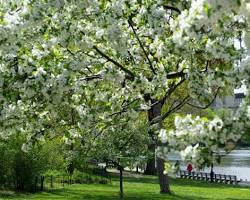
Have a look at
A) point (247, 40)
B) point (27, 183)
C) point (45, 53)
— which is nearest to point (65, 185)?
point (27, 183)

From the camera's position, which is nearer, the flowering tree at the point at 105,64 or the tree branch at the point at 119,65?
the flowering tree at the point at 105,64

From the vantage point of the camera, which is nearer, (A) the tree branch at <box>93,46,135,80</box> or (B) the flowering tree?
(B) the flowering tree

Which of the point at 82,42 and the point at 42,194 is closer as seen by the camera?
the point at 82,42

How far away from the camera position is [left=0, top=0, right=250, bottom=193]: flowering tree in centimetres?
675

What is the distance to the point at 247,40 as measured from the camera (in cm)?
605

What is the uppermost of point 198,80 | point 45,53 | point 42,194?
point 45,53

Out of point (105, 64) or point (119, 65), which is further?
point (105, 64)

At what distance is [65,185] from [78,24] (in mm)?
18685

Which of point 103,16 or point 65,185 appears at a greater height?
point 103,16

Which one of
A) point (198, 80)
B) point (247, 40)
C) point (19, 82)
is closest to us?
point (247, 40)

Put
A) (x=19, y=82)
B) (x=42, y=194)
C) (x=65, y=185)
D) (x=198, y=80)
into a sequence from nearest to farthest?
(x=198, y=80), (x=19, y=82), (x=42, y=194), (x=65, y=185)

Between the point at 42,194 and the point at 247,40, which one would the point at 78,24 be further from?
the point at 42,194

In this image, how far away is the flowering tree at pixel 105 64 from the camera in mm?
6754

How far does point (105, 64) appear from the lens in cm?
1072
